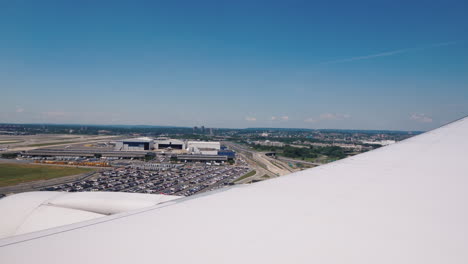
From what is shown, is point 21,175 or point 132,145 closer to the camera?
point 21,175

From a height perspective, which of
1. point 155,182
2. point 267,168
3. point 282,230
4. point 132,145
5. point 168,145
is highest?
point 282,230

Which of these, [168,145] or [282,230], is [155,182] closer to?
[282,230]

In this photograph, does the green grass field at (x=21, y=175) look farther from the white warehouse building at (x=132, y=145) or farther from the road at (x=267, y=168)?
the white warehouse building at (x=132, y=145)

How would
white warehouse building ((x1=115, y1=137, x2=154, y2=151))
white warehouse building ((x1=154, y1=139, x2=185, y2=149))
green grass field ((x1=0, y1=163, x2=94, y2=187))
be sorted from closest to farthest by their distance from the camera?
green grass field ((x1=0, y1=163, x2=94, y2=187)) → white warehouse building ((x1=115, y1=137, x2=154, y2=151)) → white warehouse building ((x1=154, y1=139, x2=185, y2=149))

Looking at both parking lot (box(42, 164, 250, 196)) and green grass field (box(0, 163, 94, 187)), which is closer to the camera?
parking lot (box(42, 164, 250, 196))

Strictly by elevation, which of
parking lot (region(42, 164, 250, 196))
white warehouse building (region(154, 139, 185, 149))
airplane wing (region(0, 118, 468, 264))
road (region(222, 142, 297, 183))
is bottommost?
road (region(222, 142, 297, 183))

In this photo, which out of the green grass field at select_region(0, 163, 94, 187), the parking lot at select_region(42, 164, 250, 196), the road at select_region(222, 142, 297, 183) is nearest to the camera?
the parking lot at select_region(42, 164, 250, 196)

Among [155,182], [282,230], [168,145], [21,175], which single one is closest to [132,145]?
[168,145]

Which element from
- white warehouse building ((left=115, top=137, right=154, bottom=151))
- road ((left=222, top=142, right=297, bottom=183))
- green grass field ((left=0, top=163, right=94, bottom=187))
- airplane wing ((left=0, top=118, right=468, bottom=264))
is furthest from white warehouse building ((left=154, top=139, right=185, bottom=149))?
airplane wing ((left=0, top=118, right=468, bottom=264))

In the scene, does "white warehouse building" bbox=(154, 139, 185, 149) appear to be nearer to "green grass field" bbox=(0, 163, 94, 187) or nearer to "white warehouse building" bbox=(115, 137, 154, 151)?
"white warehouse building" bbox=(115, 137, 154, 151)
